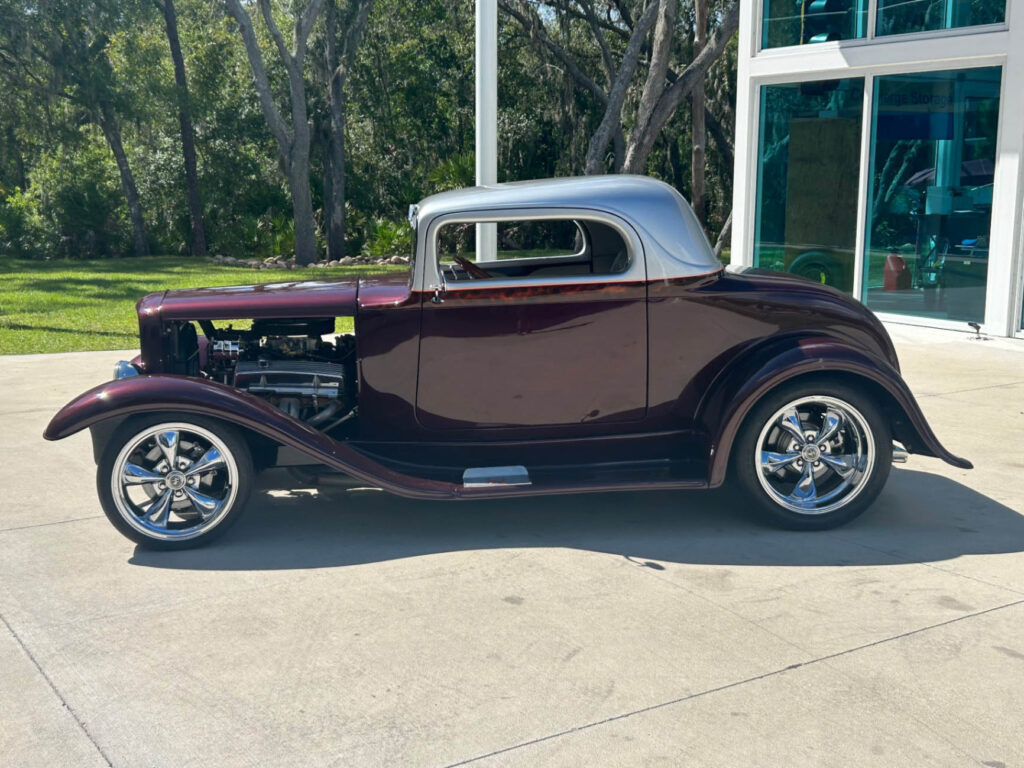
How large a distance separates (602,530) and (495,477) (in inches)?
25.9

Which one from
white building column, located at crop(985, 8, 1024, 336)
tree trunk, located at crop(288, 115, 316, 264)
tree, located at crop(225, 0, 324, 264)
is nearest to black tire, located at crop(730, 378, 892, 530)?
white building column, located at crop(985, 8, 1024, 336)

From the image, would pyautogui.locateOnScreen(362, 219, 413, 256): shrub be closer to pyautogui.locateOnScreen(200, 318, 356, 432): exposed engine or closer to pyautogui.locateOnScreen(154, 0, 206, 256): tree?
pyautogui.locateOnScreen(154, 0, 206, 256): tree

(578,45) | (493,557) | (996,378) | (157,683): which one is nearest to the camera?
(157,683)

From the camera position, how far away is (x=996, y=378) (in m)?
9.16

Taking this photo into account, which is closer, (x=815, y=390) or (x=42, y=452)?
(x=815, y=390)

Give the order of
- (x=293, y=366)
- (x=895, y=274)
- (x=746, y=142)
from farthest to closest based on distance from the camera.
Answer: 1. (x=746, y=142)
2. (x=895, y=274)
3. (x=293, y=366)

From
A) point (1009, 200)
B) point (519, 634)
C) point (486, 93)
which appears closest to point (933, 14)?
point (1009, 200)

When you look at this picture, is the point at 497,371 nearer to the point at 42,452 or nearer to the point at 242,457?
the point at 242,457

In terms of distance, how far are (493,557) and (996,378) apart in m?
5.95

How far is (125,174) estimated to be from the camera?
88.1ft

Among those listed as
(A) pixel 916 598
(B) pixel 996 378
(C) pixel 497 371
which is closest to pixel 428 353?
(C) pixel 497 371

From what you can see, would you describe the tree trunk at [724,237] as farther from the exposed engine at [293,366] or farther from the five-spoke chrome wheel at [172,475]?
the five-spoke chrome wheel at [172,475]

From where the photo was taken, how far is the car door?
17.3ft

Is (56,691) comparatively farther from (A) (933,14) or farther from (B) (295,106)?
(B) (295,106)
